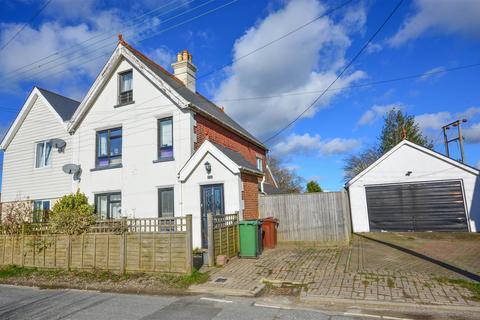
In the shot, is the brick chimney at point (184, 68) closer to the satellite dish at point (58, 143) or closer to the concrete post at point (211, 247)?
the satellite dish at point (58, 143)

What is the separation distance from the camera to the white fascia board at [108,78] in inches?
538

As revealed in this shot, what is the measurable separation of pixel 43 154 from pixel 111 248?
36.7 ft

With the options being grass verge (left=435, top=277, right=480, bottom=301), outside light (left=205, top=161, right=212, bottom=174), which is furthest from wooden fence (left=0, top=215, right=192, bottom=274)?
grass verge (left=435, top=277, right=480, bottom=301)

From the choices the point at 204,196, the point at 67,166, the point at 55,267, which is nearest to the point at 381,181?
the point at 204,196

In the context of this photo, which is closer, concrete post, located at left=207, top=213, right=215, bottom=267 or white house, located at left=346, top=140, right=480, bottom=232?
concrete post, located at left=207, top=213, right=215, bottom=267

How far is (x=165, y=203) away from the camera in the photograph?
1342cm

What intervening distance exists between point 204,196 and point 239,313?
7.25m

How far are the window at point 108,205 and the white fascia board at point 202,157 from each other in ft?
13.2

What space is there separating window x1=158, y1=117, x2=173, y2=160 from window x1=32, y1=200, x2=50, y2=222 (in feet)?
24.4

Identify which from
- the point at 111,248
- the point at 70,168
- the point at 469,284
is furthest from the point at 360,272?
the point at 70,168

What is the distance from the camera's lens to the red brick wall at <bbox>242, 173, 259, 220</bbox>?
12367 millimetres

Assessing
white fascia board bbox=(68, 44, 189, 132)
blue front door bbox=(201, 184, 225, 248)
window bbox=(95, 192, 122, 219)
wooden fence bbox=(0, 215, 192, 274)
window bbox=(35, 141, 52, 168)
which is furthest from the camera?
window bbox=(35, 141, 52, 168)

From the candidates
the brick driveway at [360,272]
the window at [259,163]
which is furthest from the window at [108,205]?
the window at [259,163]

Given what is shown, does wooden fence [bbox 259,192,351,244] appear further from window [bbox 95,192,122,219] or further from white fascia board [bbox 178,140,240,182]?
window [bbox 95,192,122,219]
